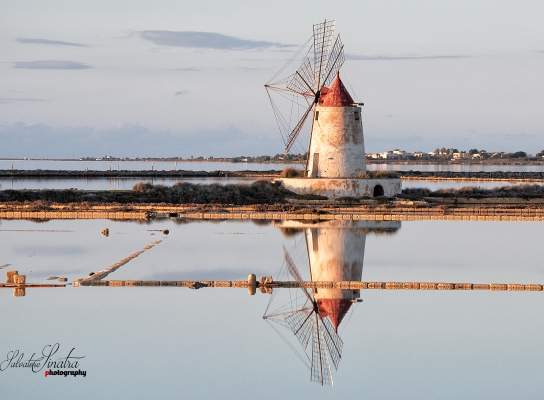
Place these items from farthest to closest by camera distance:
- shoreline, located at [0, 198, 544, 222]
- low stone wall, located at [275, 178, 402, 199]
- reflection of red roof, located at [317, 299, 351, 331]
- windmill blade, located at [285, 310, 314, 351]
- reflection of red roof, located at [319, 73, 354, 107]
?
reflection of red roof, located at [319, 73, 354, 107]
low stone wall, located at [275, 178, 402, 199]
shoreline, located at [0, 198, 544, 222]
reflection of red roof, located at [317, 299, 351, 331]
windmill blade, located at [285, 310, 314, 351]

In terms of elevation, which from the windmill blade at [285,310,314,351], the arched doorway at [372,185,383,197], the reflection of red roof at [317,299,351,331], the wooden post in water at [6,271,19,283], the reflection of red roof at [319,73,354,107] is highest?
the reflection of red roof at [319,73,354,107]

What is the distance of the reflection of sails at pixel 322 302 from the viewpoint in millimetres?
12195

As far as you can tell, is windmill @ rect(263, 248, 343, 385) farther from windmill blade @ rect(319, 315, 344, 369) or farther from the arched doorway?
the arched doorway

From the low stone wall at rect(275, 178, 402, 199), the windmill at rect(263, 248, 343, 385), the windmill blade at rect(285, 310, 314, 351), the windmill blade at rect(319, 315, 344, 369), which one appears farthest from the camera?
the low stone wall at rect(275, 178, 402, 199)

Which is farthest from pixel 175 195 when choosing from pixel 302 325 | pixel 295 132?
pixel 302 325

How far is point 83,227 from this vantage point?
27.3 m

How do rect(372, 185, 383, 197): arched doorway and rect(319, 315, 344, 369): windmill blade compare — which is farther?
rect(372, 185, 383, 197): arched doorway

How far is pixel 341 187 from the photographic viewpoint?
3431cm

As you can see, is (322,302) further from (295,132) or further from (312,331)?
(295,132)

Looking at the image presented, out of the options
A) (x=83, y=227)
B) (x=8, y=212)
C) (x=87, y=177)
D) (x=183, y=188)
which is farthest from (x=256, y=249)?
(x=87, y=177)

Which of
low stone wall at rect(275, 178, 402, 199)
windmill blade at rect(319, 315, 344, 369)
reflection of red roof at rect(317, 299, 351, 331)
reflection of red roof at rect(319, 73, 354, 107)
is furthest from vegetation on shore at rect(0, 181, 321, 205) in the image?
windmill blade at rect(319, 315, 344, 369)

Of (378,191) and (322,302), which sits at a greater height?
(378,191)

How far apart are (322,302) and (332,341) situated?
2413 millimetres

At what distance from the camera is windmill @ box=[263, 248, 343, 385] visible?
11.4 meters
